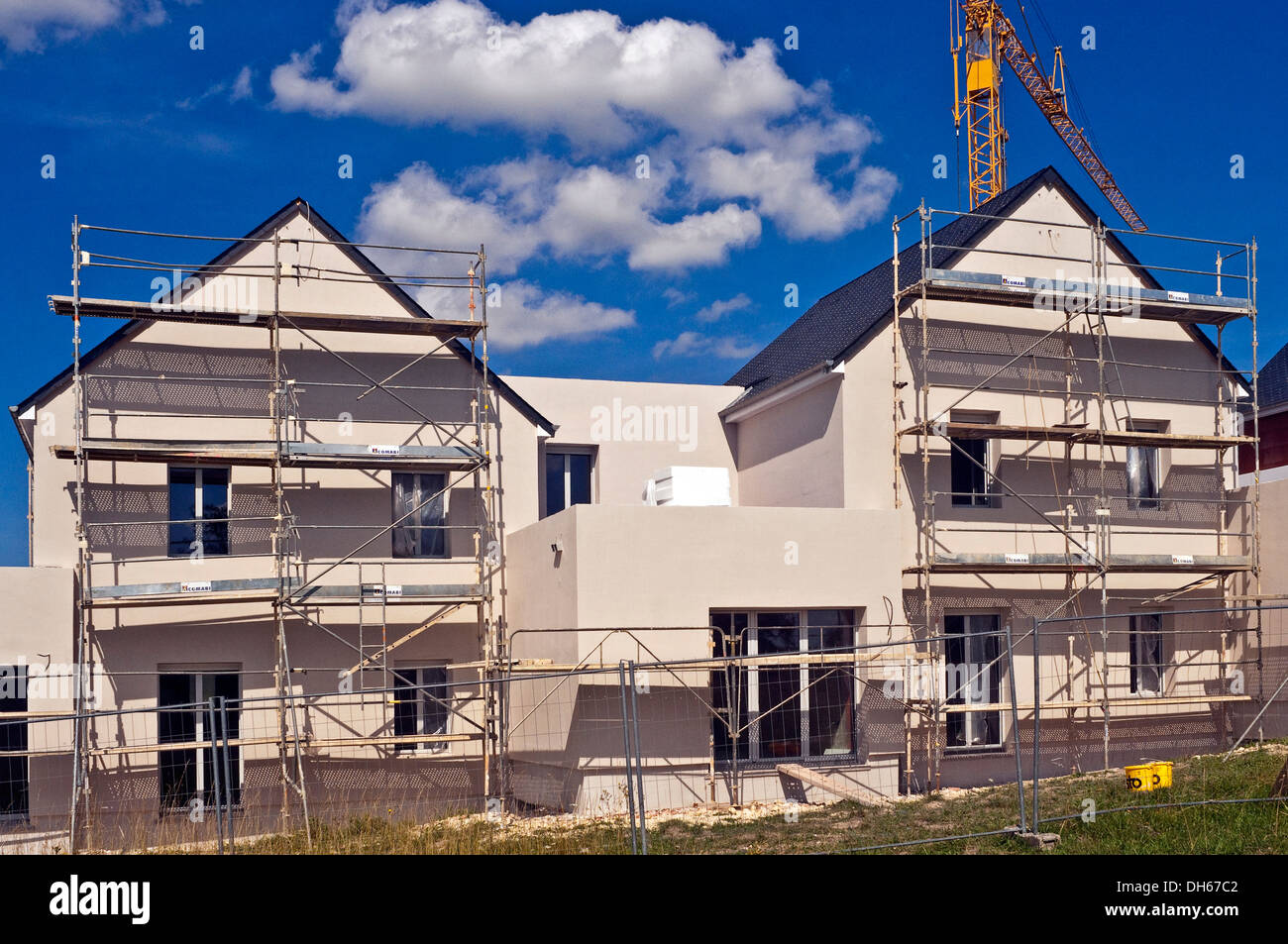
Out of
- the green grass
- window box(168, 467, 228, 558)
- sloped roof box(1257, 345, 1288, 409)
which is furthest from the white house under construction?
sloped roof box(1257, 345, 1288, 409)

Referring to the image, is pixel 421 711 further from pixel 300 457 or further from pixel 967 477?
pixel 967 477

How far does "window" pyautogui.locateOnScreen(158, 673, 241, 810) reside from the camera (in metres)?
16.0

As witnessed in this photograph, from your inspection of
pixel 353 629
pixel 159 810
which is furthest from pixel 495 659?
pixel 159 810

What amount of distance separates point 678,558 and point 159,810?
24.4 feet

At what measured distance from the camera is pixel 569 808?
15.1m

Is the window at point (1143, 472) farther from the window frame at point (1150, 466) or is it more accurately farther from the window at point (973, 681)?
the window at point (973, 681)

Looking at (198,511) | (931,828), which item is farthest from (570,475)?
(931,828)

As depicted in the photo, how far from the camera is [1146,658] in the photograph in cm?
1870

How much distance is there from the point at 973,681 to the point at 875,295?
627 cm

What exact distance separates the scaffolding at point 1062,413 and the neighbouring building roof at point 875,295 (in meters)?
A: 0.08

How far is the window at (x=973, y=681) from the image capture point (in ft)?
56.7

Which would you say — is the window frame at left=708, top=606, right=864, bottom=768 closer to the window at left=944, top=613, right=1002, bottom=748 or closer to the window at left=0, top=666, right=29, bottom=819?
the window at left=944, top=613, right=1002, bottom=748

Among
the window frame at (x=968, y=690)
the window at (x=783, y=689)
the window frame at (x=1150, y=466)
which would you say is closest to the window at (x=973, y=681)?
the window frame at (x=968, y=690)

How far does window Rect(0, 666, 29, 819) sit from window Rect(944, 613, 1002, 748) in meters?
12.1
